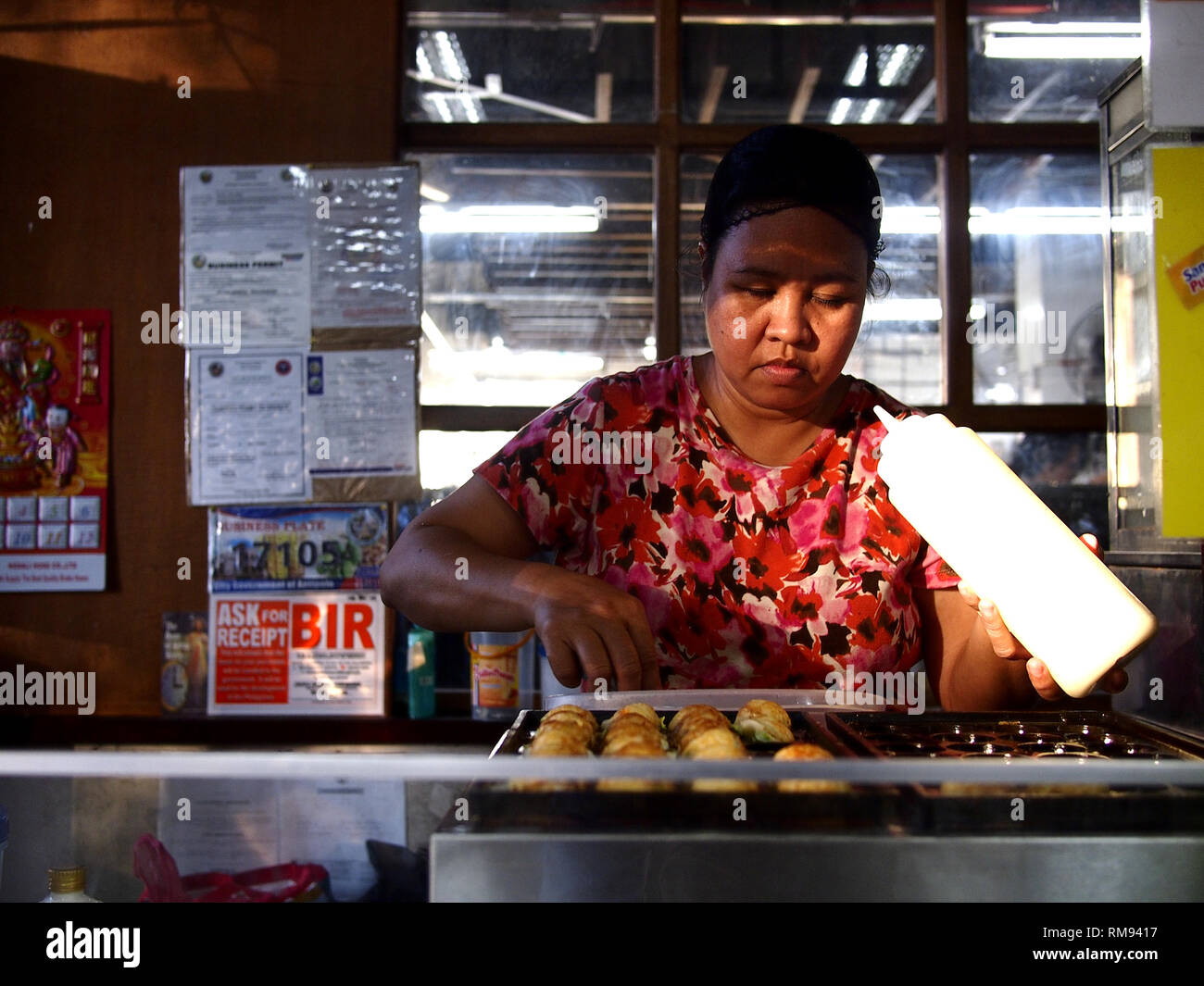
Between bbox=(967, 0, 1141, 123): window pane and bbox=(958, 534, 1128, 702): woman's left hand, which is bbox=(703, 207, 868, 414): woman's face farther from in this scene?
bbox=(967, 0, 1141, 123): window pane

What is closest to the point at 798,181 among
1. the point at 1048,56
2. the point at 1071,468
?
the point at 1071,468

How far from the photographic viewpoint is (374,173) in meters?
2.55

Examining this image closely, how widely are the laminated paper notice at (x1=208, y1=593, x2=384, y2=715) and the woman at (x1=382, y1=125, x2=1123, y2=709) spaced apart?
3.66 ft

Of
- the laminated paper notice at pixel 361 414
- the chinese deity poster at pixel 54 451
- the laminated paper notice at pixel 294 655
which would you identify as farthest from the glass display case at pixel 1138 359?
the chinese deity poster at pixel 54 451

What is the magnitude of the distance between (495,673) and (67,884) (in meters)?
1.77

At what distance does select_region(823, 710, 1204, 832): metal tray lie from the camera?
0.60m

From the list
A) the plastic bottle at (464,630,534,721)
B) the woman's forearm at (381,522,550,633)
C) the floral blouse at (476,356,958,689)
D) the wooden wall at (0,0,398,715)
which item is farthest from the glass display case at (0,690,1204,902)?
the wooden wall at (0,0,398,715)

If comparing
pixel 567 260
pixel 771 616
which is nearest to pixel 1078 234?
pixel 567 260

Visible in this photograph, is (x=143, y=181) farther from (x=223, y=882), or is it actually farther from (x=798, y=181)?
(x=223, y=882)

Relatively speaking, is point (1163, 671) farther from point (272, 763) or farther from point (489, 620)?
point (272, 763)

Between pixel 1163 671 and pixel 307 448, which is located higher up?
pixel 307 448

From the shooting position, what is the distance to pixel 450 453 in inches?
103

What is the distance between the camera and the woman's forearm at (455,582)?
1178 millimetres
